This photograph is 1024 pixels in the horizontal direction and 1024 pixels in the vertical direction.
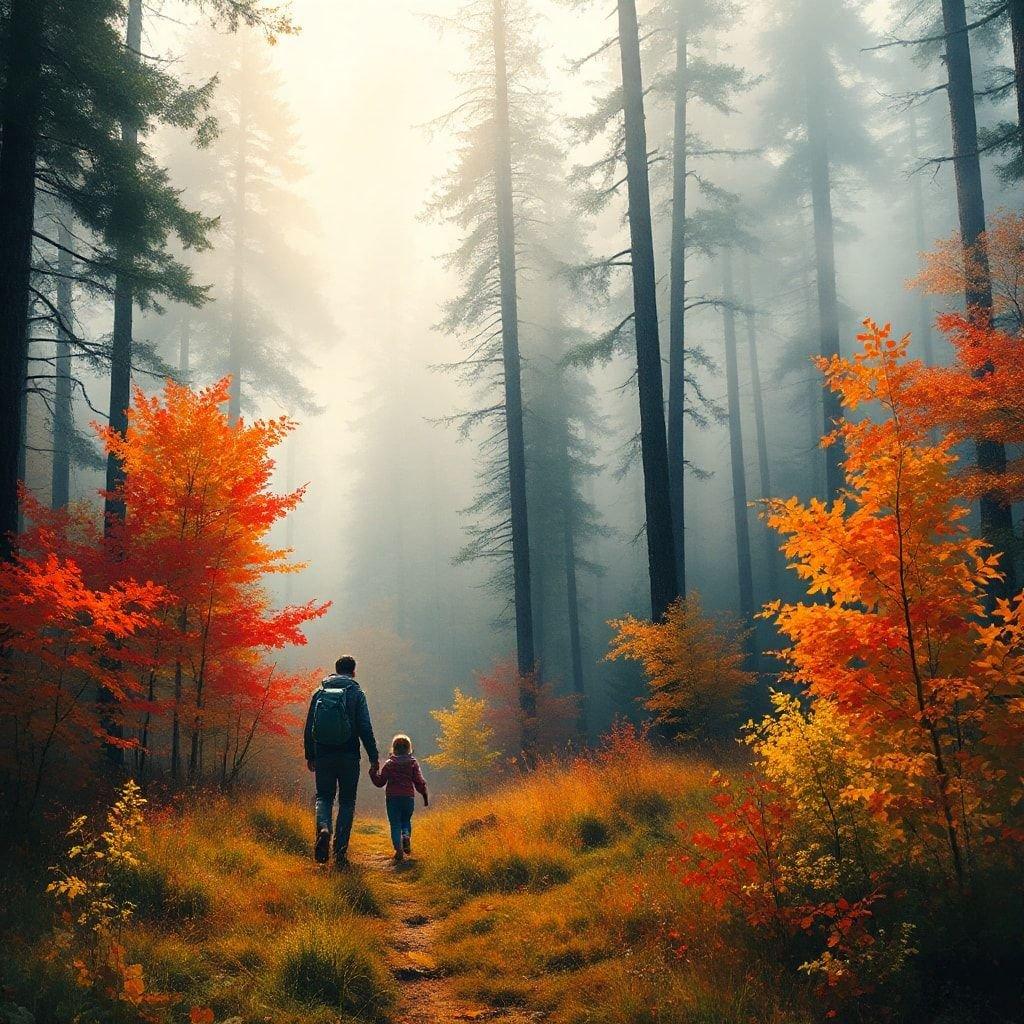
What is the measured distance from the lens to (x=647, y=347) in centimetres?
1058

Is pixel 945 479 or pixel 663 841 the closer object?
pixel 945 479

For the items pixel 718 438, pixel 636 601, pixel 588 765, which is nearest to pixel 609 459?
pixel 718 438

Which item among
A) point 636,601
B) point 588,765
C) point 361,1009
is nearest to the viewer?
point 361,1009

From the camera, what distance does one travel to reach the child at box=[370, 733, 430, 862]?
756 cm

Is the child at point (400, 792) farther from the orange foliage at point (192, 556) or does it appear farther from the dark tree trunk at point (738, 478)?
the dark tree trunk at point (738, 478)

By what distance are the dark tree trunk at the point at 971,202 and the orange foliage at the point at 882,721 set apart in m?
6.34

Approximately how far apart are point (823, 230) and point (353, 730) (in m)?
21.5

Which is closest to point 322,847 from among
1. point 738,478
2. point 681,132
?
point 681,132

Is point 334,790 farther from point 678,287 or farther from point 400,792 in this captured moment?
point 678,287

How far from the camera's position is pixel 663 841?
5.86 meters

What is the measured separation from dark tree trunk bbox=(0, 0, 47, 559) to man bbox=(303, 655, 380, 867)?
375 cm

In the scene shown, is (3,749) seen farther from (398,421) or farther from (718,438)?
(718,438)

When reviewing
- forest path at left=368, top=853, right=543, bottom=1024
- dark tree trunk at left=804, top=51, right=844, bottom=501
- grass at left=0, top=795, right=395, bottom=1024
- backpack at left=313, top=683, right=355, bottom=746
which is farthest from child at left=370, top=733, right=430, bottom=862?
dark tree trunk at left=804, top=51, right=844, bottom=501

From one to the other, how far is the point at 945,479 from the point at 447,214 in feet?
48.1
